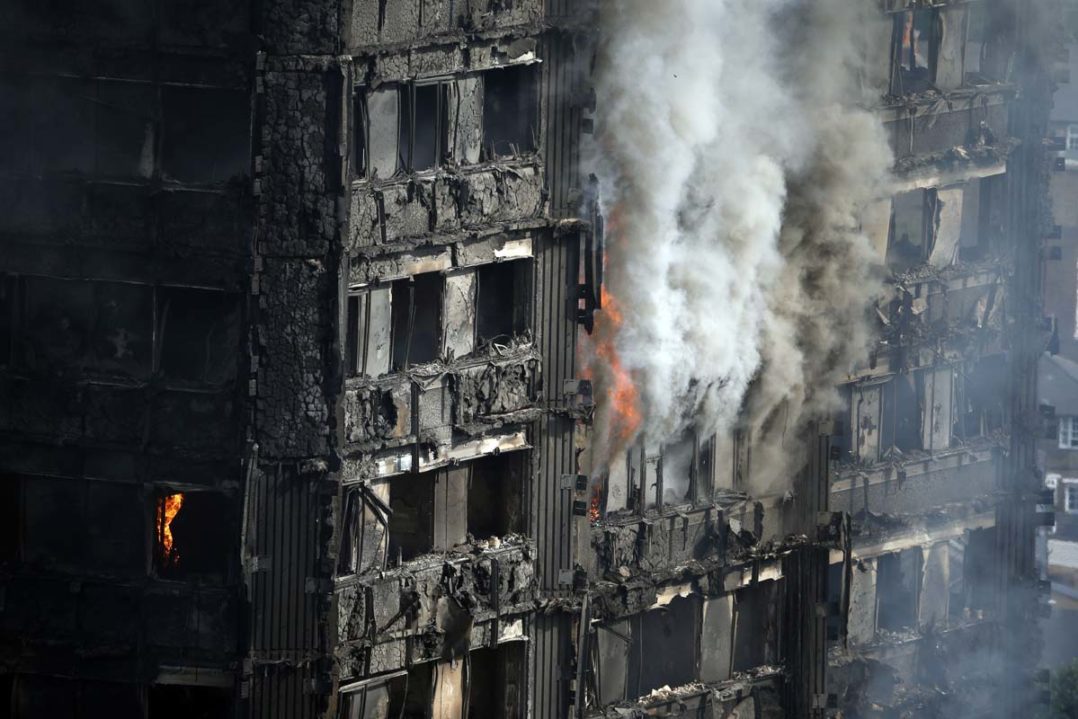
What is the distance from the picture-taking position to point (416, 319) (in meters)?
42.9

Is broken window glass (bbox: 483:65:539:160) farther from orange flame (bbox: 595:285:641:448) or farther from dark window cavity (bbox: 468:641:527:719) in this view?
dark window cavity (bbox: 468:641:527:719)

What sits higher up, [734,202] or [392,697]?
[734,202]

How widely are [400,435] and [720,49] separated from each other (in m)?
10.0

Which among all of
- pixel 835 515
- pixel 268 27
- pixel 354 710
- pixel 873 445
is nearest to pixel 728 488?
pixel 835 515

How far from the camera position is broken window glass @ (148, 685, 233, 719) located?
41.8 m

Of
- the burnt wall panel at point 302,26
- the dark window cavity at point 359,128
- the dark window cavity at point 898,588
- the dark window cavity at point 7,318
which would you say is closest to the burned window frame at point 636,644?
the dark window cavity at point 898,588

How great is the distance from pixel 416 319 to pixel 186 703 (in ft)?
23.2

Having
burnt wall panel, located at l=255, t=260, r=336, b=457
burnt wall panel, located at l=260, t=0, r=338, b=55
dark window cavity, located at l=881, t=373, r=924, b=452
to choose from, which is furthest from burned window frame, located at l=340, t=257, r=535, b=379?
dark window cavity, located at l=881, t=373, r=924, b=452

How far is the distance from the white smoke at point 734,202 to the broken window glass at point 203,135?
7.56 metres

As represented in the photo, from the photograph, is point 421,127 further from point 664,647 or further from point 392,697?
point 664,647

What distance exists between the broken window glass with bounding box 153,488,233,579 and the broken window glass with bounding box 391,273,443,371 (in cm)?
369

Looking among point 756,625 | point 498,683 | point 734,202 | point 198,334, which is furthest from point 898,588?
point 198,334

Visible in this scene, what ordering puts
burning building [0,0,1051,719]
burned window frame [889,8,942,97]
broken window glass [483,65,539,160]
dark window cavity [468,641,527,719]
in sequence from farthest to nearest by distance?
burned window frame [889,8,942,97] → dark window cavity [468,641,527,719] → broken window glass [483,65,539,160] → burning building [0,0,1051,719]

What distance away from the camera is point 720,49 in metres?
47.5
